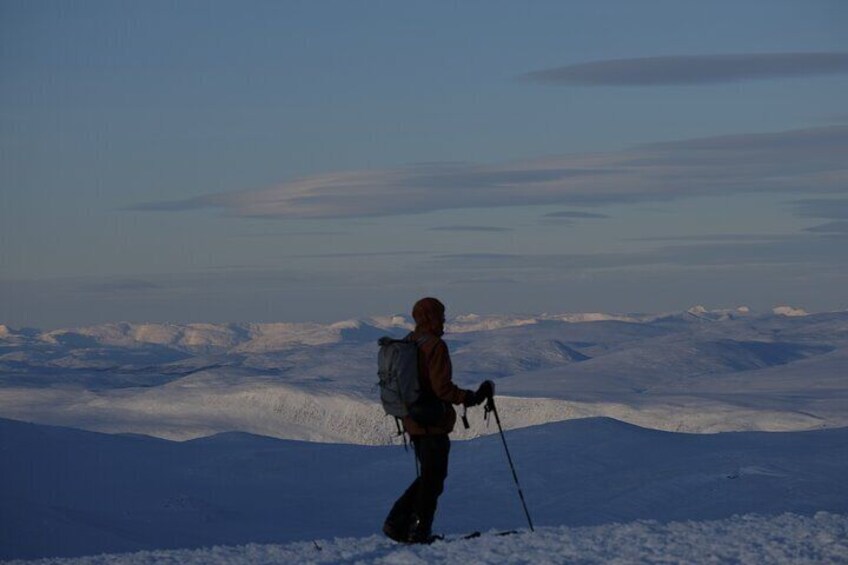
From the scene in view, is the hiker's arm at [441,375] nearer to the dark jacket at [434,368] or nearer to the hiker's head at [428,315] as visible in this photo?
the dark jacket at [434,368]

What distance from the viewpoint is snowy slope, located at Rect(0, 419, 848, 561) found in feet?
56.9

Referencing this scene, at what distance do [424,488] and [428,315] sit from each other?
1318 millimetres

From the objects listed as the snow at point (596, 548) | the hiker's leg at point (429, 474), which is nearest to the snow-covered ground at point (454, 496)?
the snow at point (596, 548)

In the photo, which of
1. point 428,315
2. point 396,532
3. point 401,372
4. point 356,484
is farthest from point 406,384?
point 356,484

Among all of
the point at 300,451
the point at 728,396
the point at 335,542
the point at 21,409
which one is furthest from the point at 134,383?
the point at 335,542

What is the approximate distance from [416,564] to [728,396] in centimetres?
9108

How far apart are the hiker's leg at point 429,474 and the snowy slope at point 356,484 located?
5510mm

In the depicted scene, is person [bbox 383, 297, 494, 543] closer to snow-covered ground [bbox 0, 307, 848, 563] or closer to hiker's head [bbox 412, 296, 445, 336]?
hiker's head [bbox 412, 296, 445, 336]

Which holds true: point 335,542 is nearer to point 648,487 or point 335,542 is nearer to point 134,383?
point 648,487

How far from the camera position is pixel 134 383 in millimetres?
174750

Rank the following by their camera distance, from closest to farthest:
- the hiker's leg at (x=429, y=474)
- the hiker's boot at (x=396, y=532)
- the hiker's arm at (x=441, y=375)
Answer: the hiker's arm at (x=441, y=375) → the hiker's leg at (x=429, y=474) → the hiker's boot at (x=396, y=532)

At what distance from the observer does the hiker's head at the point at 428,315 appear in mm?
9992

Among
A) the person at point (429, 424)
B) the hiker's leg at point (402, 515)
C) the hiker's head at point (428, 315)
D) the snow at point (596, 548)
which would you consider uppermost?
the hiker's head at point (428, 315)

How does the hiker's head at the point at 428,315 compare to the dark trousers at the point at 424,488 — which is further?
the dark trousers at the point at 424,488
